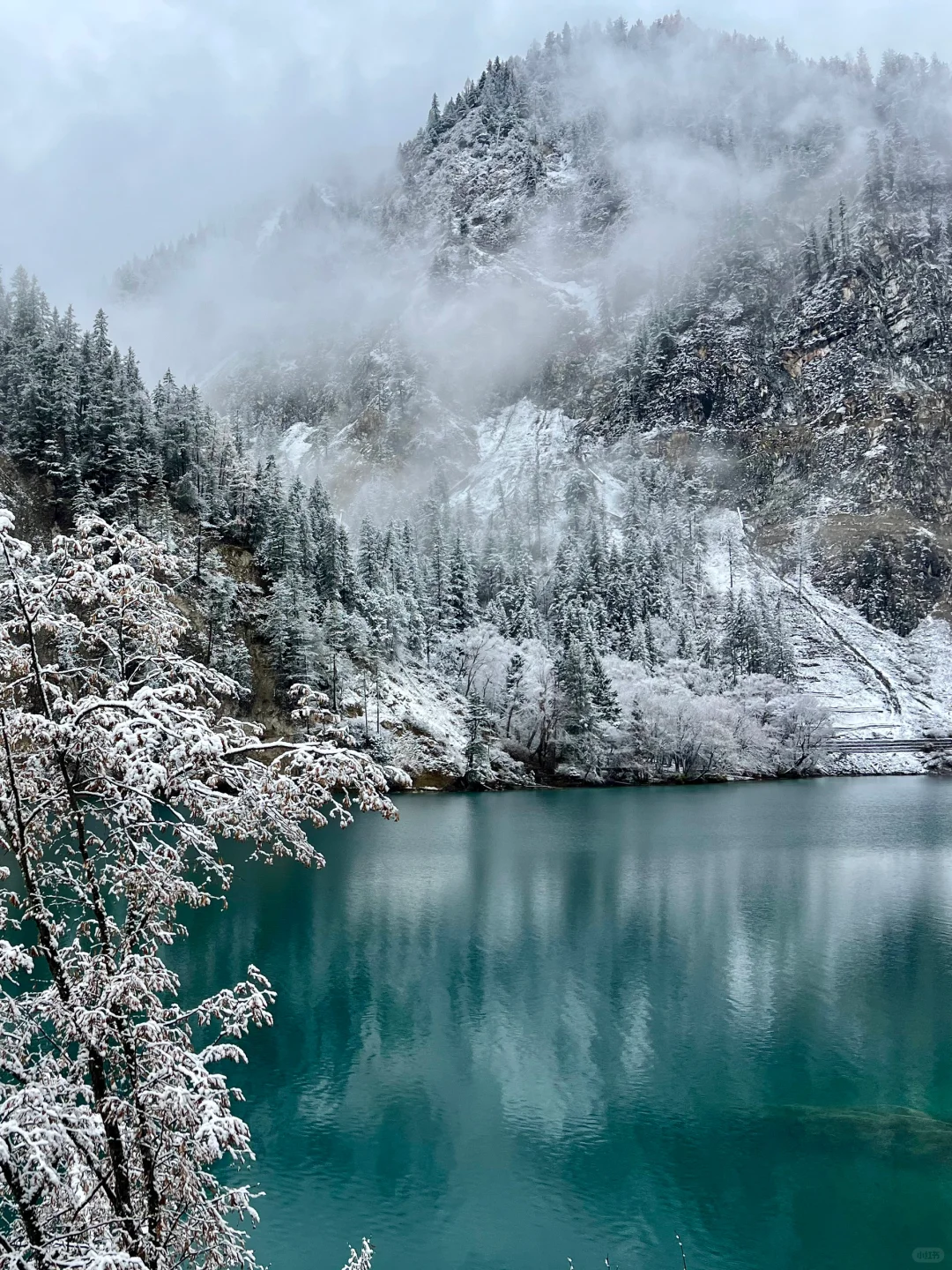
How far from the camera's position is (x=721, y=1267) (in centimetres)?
1620

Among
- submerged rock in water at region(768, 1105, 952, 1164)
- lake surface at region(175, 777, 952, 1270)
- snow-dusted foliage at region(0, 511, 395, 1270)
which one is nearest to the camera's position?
snow-dusted foliage at region(0, 511, 395, 1270)

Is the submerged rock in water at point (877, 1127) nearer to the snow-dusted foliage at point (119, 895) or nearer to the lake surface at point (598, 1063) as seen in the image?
the lake surface at point (598, 1063)

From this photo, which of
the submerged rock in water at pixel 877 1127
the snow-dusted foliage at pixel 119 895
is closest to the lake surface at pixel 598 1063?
the submerged rock in water at pixel 877 1127

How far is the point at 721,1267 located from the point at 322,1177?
9.35 m

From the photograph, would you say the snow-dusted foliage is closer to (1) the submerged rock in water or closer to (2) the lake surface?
(2) the lake surface

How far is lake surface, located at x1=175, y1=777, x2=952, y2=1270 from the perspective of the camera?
17.5 metres

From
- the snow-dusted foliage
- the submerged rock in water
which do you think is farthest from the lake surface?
the snow-dusted foliage

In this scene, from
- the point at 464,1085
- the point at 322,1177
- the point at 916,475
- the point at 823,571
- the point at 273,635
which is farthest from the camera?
the point at 916,475

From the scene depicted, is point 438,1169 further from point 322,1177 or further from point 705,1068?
point 705,1068

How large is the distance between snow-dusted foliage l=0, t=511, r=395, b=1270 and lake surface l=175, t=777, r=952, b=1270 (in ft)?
Result: 41.3

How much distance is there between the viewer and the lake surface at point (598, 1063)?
1748 cm

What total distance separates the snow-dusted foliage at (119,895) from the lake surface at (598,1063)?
1260 centimetres

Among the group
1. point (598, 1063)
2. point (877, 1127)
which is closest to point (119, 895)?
point (598, 1063)

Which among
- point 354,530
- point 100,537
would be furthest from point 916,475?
point 100,537
